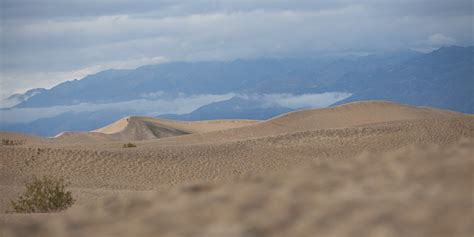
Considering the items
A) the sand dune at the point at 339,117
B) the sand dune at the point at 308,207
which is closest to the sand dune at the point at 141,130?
the sand dune at the point at 339,117

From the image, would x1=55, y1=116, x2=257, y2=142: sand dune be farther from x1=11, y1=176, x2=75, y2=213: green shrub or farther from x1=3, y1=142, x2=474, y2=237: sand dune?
x1=3, y1=142, x2=474, y2=237: sand dune

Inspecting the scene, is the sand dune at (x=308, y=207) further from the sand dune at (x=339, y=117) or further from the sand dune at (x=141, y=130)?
the sand dune at (x=141, y=130)

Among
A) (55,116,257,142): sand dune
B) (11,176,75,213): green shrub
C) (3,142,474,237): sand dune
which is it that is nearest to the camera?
(3,142,474,237): sand dune

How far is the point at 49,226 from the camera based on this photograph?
17.6ft

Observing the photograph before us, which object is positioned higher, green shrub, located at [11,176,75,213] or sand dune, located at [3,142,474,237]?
sand dune, located at [3,142,474,237]

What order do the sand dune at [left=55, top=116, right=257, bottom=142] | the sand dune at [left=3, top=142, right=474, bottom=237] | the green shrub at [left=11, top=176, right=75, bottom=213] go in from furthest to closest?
the sand dune at [left=55, top=116, right=257, bottom=142], the green shrub at [left=11, top=176, right=75, bottom=213], the sand dune at [left=3, top=142, right=474, bottom=237]

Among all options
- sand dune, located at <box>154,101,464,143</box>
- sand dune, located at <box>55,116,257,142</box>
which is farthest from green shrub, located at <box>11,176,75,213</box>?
sand dune, located at <box>55,116,257,142</box>

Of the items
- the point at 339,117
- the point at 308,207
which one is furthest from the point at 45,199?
the point at 339,117

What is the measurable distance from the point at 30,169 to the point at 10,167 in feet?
2.75

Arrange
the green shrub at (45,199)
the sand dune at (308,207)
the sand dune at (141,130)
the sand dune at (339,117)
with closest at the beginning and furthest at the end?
the sand dune at (308,207)
the green shrub at (45,199)
the sand dune at (339,117)
the sand dune at (141,130)

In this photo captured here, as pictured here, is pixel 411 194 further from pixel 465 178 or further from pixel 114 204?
pixel 114 204

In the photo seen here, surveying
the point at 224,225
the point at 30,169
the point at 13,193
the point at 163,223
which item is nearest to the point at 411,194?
the point at 224,225

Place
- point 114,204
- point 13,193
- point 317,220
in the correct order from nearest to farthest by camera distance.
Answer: point 317,220, point 114,204, point 13,193

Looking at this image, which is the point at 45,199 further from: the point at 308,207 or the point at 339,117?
the point at 339,117
